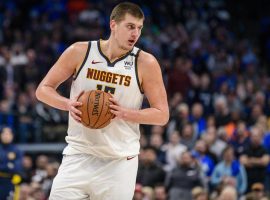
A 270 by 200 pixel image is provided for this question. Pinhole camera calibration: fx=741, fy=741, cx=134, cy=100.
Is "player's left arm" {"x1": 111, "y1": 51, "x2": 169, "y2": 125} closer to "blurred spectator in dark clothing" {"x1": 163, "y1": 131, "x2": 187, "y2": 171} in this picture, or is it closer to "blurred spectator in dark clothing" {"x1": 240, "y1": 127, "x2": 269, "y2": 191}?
"blurred spectator in dark clothing" {"x1": 240, "y1": 127, "x2": 269, "y2": 191}

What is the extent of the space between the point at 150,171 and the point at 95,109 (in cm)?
675

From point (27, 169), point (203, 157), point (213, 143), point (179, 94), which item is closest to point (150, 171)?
point (203, 157)

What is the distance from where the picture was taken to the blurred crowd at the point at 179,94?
1203 cm

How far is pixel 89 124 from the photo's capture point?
18.1 ft

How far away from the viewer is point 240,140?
13047 millimetres

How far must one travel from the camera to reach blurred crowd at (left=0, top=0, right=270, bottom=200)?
1203 cm

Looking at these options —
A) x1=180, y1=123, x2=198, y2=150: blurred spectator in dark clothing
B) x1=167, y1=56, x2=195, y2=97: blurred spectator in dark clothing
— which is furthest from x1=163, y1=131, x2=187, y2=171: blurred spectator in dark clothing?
x1=167, y1=56, x2=195, y2=97: blurred spectator in dark clothing

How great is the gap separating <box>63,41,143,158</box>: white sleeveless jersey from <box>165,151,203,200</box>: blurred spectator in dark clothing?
589cm

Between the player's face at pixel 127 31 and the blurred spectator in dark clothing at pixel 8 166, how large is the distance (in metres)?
5.64

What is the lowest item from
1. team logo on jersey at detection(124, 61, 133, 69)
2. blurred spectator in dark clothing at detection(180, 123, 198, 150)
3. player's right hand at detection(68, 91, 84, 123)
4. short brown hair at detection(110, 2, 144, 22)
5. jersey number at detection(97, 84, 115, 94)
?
blurred spectator in dark clothing at detection(180, 123, 198, 150)

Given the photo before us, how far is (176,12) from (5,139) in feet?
32.1

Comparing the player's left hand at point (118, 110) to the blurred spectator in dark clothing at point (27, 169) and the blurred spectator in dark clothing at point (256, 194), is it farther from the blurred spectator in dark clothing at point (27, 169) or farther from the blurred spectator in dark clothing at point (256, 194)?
the blurred spectator in dark clothing at point (27, 169)

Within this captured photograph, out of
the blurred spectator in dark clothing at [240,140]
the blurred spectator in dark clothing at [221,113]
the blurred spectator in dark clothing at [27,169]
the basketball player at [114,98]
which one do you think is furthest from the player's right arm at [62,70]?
the blurred spectator in dark clothing at [221,113]

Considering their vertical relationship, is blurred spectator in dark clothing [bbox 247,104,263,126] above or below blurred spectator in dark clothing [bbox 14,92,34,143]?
above
